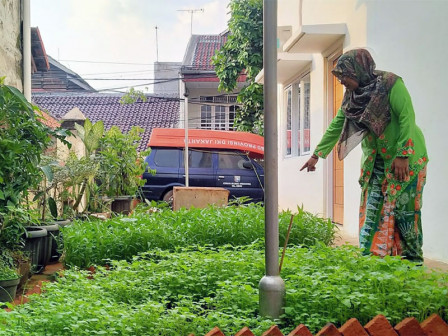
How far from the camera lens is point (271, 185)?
2.36 metres

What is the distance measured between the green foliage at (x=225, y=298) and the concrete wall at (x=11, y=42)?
3.57m

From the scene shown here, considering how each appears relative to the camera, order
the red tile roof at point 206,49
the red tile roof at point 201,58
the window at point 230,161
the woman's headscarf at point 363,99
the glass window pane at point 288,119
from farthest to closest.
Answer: the red tile roof at point 206,49 → the red tile roof at point 201,58 → the window at point 230,161 → the glass window pane at point 288,119 → the woman's headscarf at point 363,99

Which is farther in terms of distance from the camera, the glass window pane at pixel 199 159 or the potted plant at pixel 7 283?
the glass window pane at pixel 199 159

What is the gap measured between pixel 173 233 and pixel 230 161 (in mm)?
10523

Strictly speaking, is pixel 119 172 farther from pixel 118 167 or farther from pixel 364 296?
pixel 364 296

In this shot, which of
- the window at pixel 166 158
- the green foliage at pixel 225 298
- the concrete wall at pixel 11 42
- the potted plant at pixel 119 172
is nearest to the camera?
the green foliage at pixel 225 298

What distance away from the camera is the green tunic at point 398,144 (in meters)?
3.43

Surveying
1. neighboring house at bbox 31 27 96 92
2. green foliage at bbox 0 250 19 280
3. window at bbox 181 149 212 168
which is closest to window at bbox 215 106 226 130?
neighboring house at bbox 31 27 96 92

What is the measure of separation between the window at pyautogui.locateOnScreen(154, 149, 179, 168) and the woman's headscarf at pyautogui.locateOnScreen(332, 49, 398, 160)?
35.7 ft

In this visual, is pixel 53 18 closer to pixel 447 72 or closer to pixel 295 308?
pixel 447 72

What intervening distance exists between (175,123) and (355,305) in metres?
21.3

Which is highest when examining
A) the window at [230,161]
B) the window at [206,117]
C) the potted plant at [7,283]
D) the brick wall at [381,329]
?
the window at [206,117]

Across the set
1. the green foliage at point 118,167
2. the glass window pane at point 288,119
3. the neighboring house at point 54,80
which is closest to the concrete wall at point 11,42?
the green foliage at point 118,167

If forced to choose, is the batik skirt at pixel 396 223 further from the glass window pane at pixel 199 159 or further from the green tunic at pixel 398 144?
the glass window pane at pixel 199 159
